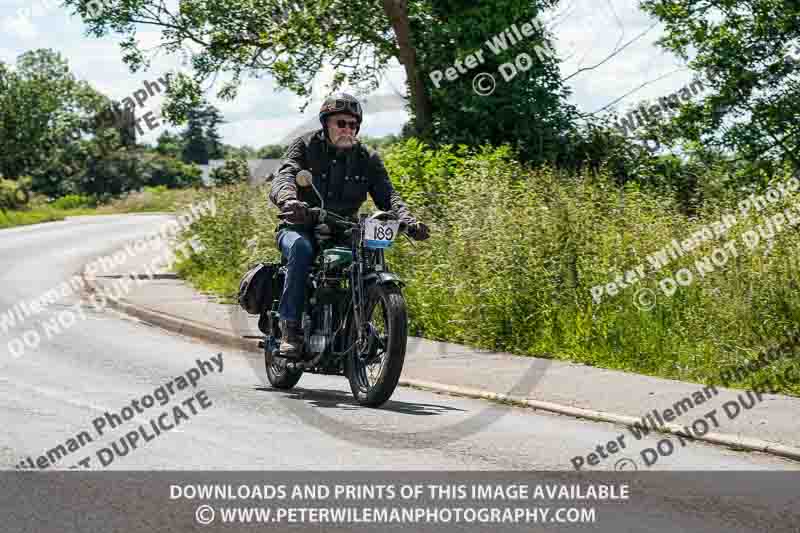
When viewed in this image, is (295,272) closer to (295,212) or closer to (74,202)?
(295,212)

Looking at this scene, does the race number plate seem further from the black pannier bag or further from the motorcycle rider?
the black pannier bag

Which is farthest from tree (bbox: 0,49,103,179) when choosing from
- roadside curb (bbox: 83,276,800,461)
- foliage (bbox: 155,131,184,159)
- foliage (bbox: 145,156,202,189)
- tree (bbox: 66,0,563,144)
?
roadside curb (bbox: 83,276,800,461)

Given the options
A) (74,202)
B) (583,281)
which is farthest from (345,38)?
(74,202)

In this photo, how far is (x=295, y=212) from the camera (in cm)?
893

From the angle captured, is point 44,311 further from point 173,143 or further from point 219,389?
point 173,143

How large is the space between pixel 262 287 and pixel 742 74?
46.5 feet

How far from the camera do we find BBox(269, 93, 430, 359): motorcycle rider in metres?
9.25

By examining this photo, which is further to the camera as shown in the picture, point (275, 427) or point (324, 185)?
point (324, 185)

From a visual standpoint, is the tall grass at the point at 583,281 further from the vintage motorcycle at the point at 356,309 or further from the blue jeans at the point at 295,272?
the blue jeans at the point at 295,272

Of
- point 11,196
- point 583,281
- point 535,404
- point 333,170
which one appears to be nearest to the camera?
point 333,170

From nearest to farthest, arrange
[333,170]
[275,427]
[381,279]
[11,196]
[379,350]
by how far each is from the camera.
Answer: [275,427] < [381,279] < [379,350] < [333,170] < [11,196]

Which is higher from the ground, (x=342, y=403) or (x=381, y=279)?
(x=381, y=279)

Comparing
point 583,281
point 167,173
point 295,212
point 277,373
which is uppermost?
point 167,173

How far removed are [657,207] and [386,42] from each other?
998cm
